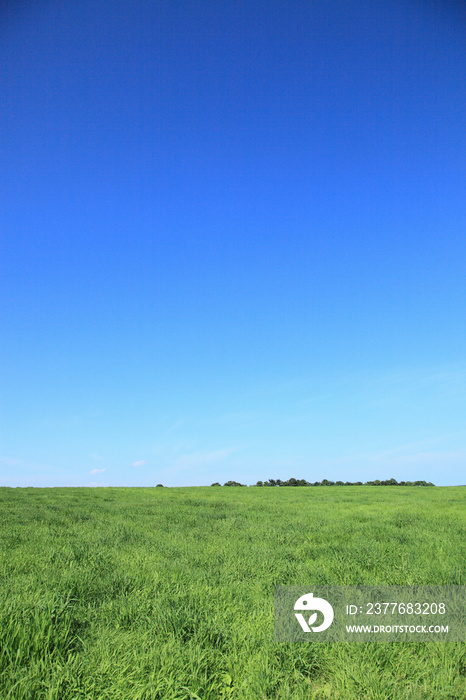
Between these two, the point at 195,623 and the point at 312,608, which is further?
the point at 312,608

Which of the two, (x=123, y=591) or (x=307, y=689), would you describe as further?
(x=123, y=591)

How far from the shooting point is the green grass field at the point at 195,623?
3.44 meters

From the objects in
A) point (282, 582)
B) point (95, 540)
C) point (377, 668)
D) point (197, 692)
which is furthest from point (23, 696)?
point (95, 540)

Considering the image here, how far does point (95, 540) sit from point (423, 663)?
7.07 meters

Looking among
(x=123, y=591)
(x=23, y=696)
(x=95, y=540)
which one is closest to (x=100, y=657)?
(x=23, y=696)

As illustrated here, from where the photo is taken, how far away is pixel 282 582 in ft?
19.0

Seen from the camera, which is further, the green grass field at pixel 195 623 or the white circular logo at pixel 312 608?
the white circular logo at pixel 312 608

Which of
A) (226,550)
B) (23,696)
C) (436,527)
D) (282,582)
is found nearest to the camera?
(23,696)

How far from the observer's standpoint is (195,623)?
428 cm

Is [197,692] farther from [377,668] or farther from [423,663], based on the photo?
[423,663]

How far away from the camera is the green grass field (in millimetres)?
3439

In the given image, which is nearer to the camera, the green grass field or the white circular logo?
the green grass field

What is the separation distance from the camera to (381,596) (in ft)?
17.4

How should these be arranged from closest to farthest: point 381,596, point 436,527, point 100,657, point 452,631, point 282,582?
point 100,657 < point 452,631 < point 381,596 < point 282,582 < point 436,527
